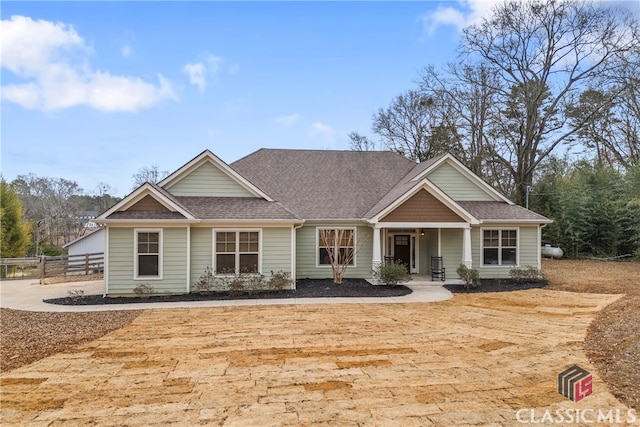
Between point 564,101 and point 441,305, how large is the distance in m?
23.0

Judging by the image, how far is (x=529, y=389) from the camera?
5.08m

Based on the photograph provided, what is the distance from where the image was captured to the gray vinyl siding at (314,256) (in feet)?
51.1

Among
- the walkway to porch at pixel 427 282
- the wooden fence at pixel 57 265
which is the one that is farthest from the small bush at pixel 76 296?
the walkway to porch at pixel 427 282

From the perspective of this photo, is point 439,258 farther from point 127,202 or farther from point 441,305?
point 127,202

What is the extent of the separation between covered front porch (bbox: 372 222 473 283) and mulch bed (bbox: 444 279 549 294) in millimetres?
1036

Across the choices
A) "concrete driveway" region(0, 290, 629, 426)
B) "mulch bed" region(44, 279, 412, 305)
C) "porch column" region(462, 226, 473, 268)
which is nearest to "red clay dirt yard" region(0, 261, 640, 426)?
"concrete driveway" region(0, 290, 629, 426)

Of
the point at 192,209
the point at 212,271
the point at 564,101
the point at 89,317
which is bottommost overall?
the point at 89,317

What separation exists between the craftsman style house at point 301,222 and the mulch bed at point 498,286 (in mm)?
863

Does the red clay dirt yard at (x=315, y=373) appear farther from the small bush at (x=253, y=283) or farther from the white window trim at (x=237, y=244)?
the white window trim at (x=237, y=244)

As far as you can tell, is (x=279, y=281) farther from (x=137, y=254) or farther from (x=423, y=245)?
(x=423, y=245)

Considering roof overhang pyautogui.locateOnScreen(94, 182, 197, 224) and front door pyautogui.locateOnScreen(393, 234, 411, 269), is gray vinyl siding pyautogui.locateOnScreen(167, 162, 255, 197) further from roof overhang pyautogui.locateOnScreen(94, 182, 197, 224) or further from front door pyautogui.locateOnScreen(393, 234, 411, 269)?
front door pyautogui.locateOnScreen(393, 234, 411, 269)

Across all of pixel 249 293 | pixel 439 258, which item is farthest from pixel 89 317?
pixel 439 258

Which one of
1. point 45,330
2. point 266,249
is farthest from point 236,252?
point 45,330

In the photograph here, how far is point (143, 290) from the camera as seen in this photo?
1241 cm
